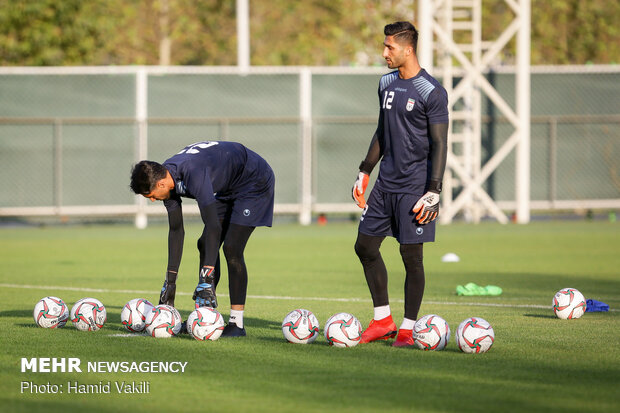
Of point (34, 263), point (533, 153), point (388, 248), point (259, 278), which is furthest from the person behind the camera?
point (533, 153)

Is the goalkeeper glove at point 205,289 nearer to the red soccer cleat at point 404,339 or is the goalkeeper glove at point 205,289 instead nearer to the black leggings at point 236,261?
the black leggings at point 236,261

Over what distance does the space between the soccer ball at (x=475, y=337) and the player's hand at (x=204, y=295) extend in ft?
6.91

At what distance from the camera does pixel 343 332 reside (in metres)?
8.63

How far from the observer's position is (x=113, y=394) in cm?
675

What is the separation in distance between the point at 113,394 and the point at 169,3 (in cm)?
4047

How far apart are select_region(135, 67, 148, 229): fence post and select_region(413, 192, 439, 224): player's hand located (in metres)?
17.2

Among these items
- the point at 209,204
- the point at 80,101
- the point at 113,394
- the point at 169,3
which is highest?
the point at 169,3

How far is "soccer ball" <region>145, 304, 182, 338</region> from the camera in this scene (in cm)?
916

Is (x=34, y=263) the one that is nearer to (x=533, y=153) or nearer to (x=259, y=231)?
(x=259, y=231)

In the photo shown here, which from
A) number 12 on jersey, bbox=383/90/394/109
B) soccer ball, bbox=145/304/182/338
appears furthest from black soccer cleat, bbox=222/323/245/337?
number 12 on jersey, bbox=383/90/394/109

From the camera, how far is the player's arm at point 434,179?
28.6ft

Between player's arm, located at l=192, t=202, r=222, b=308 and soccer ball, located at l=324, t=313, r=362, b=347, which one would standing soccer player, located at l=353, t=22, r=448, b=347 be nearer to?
soccer ball, located at l=324, t=313, r=362, b=347

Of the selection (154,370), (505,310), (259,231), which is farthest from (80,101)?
(154,370)

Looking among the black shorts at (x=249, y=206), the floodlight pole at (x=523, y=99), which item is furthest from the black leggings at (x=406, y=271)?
the floodlight pole at (x=523, y=99)
